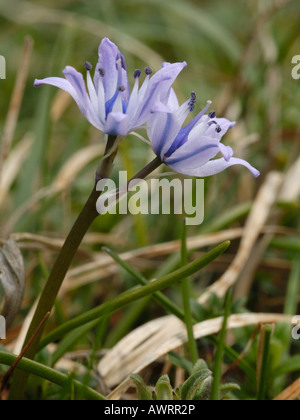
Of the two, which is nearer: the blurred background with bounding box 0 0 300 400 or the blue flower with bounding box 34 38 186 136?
the blue flower with bounding box 34 38 186 136

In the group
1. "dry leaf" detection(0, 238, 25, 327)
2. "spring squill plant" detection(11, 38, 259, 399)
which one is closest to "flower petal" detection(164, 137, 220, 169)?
"spring squill plant" detection(11, 38, 259, 399)

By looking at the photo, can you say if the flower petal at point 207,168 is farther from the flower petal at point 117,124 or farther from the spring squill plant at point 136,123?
the flower petal at point 117,124

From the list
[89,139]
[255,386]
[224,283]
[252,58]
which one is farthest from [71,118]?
[255,386]

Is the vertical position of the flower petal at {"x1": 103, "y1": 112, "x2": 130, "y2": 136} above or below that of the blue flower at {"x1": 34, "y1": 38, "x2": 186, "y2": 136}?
below

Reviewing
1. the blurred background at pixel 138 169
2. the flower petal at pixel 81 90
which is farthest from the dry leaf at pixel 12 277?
the flower petal at pixel 81 90

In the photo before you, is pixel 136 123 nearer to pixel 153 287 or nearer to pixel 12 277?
pixel 153 287

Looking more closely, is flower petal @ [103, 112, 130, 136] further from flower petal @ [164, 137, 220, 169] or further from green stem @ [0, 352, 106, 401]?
green stem @ [0, 352, 106, 401]

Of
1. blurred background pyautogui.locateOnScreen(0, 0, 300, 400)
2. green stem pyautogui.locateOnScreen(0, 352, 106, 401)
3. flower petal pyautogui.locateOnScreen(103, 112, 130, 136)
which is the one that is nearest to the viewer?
flower petal pyautogui.locateOnScreen(103, 112, 130, 136)
